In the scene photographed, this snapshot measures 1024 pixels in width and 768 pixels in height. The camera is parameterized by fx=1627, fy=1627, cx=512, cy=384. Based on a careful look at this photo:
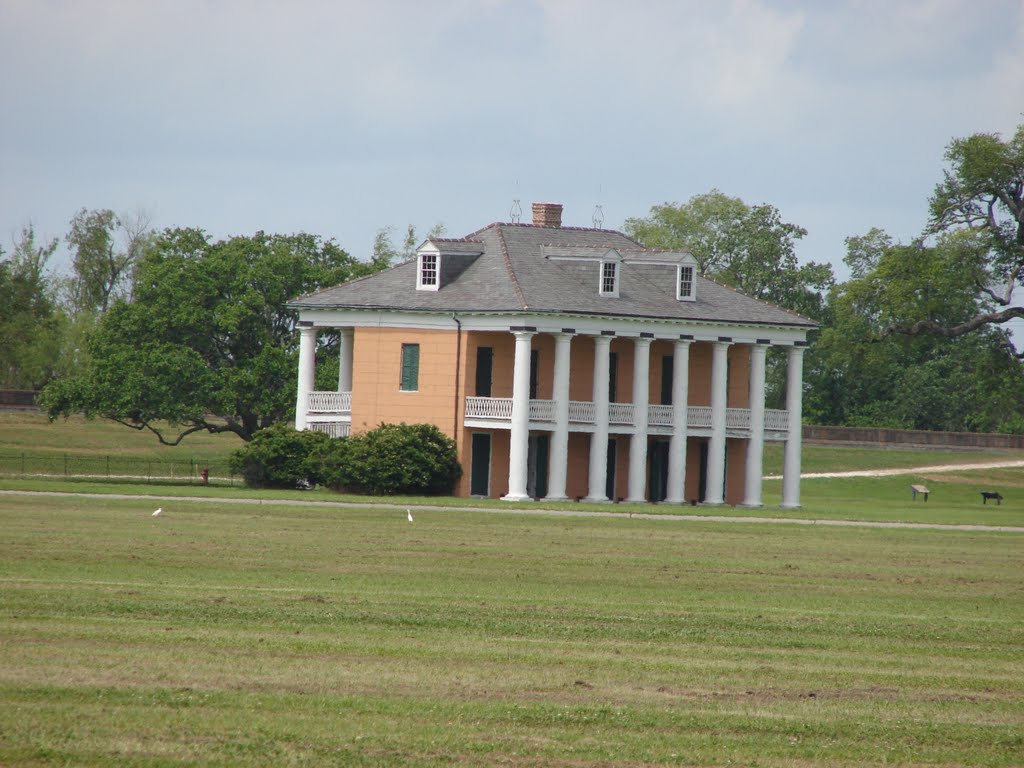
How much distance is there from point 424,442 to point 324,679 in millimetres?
40229

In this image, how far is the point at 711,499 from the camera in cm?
6003

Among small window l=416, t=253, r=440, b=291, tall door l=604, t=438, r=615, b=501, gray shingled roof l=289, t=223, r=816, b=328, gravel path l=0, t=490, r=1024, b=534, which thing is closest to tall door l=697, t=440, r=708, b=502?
tall door l=604, t=438, r=615, b=501

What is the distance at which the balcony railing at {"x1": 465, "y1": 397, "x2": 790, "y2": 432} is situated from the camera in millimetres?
57250

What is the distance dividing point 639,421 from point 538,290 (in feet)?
19.5

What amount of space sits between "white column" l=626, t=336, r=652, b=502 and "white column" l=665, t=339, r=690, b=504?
108 centimetres

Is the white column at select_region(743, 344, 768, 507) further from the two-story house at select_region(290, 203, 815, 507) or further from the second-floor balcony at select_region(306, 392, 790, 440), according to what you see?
the second-floor balcony at select_region(306, 392, 790, 440)

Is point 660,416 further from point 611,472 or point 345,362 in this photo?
point 345,362

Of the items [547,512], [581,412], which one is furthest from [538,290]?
[547,512]

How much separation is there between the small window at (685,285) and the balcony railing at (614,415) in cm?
431

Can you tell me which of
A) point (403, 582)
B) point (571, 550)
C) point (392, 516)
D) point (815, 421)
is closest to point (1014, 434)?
point (815, 421)

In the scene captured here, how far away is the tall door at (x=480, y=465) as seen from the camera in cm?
5844

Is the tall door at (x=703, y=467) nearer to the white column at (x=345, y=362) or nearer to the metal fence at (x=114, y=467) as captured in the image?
the white column at (x=345, y=362)

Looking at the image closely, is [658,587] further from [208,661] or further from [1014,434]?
[1014,434]

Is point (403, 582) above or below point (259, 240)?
below
